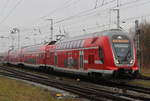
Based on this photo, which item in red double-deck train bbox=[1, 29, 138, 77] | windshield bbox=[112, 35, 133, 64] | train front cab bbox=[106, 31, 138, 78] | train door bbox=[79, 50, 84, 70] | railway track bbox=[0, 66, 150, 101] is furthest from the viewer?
train door bbox=[79, 50, 84, 70]

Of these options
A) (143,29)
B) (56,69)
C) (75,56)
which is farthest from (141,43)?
(75,56)

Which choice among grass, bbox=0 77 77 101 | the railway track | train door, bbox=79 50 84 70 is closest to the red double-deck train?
train door, bbox=79 50 84 70

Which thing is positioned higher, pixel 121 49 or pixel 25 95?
pixel 121 49

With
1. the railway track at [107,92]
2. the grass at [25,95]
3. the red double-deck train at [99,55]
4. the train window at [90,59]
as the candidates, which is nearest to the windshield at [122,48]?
the red double-deck train at [99,55]

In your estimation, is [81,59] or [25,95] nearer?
[25,95]

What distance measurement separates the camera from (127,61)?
18062 millimetres

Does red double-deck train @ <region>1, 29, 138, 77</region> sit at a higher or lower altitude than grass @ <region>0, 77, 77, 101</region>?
higher

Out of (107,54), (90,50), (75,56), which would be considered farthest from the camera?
(75,56)

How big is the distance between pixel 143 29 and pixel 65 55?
30.9 meters

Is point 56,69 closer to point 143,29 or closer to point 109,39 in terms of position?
point 109,39

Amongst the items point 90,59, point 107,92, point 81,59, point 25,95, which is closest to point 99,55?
point 90,59

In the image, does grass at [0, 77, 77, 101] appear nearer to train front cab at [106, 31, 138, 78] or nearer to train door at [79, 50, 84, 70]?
train front cab at [106, 31, 138, 78]

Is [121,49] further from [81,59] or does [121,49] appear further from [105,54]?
[81,59]

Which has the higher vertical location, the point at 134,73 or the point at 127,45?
the point at 127,45
